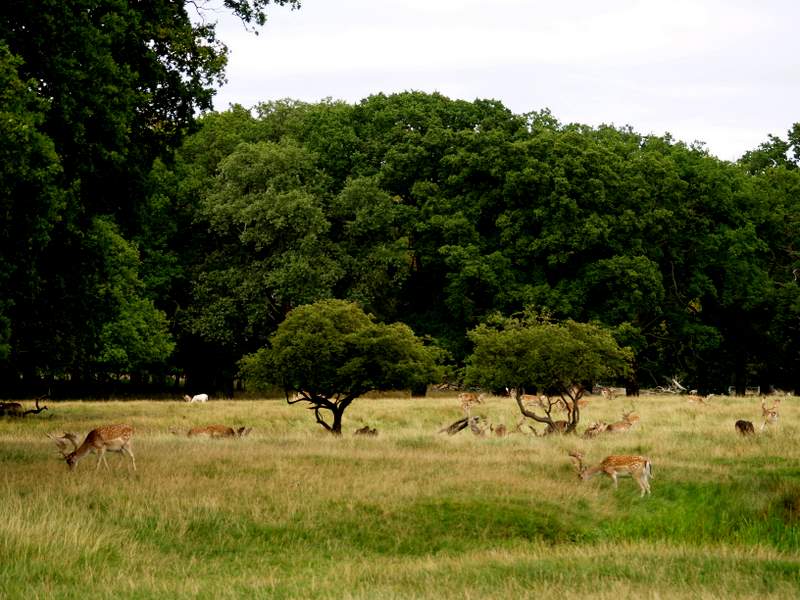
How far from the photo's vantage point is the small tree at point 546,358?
26828 mm

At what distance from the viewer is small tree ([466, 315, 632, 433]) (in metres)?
26.8

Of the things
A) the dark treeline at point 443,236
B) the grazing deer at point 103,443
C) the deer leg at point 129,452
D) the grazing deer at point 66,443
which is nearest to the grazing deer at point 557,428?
the deer leg at point 129,452

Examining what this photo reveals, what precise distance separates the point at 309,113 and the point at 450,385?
16070 mm

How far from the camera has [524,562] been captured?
12.2 meters

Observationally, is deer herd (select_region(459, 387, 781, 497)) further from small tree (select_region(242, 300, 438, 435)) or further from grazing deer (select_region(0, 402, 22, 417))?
grazing deer (select_region(0, 402, 22, 417))

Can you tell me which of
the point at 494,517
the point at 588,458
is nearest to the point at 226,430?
the point at 588,458

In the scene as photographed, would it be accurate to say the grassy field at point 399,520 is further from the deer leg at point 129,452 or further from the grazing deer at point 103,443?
the grazing deer at point 103,443

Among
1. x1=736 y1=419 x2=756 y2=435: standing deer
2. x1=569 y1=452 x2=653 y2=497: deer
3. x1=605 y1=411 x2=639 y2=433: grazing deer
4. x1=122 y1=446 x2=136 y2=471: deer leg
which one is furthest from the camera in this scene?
x1=605 y1=411 x2=639 y2=433: grazing deer

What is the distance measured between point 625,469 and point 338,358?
395 inches

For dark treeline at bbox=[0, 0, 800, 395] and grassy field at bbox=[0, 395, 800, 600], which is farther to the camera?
dark treeline at bbox=[0, 0, 800, 395]

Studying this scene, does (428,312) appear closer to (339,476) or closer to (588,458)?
(588,458)

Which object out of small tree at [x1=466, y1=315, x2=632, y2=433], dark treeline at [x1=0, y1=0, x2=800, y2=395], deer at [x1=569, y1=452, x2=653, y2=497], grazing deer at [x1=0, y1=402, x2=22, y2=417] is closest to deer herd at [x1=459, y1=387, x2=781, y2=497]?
deer at [x1=569, y1=452, x2=653, y2=497]

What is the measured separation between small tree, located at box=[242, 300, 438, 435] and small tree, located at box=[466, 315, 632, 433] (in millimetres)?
2188

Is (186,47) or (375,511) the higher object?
(186,47)
